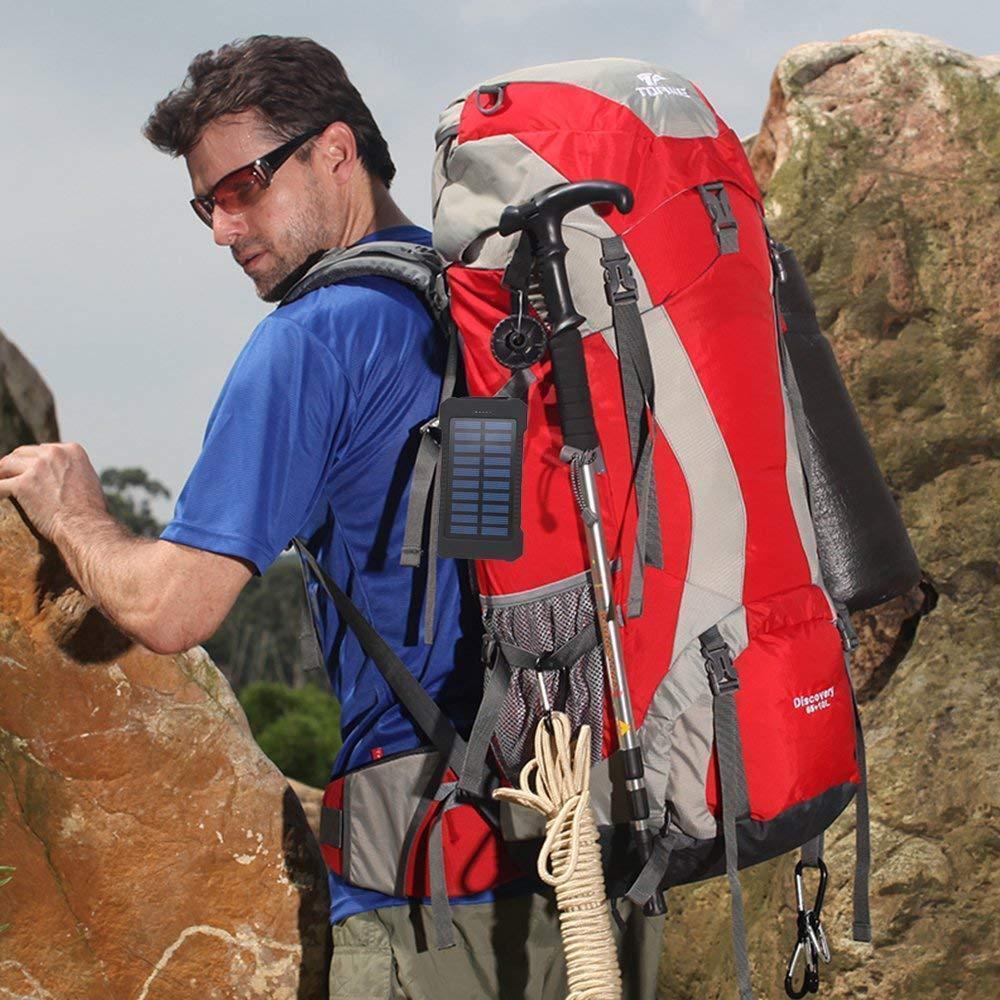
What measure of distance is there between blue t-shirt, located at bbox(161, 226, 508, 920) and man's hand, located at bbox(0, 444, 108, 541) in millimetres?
454

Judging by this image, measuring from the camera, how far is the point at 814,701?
267 centimetres

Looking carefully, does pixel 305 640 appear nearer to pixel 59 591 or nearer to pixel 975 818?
pixel 59 591

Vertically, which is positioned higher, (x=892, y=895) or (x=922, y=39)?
(x=922, y=39)

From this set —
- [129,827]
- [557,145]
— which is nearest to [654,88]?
[557,145]

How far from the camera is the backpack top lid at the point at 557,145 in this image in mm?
2635

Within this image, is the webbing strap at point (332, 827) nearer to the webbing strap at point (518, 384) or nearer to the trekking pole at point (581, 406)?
the trekking pole at point (581, 406)

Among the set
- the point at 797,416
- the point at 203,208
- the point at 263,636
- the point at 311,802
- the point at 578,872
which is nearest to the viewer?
the point at 578,872

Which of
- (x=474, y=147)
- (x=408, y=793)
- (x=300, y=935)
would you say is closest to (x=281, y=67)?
(x=474, y=147)

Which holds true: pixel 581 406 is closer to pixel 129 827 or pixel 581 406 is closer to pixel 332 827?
pixel 332 827

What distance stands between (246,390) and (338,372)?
176 mm

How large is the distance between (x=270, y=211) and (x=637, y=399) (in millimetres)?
1009

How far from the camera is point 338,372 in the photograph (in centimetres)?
269

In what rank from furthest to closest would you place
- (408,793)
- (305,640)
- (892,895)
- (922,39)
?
(922,39)
(892,895)
(305,640)
(408,793)

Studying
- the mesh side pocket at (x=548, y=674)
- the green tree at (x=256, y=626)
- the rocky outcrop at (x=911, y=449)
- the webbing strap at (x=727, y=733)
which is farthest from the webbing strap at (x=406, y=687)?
the green tree at (x=256, y=626)
